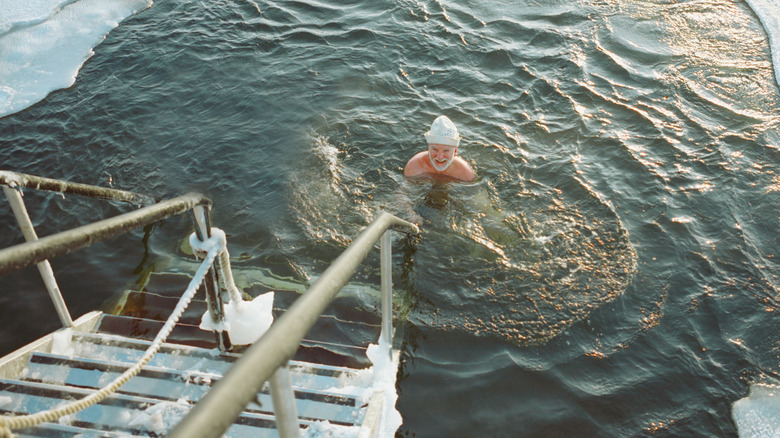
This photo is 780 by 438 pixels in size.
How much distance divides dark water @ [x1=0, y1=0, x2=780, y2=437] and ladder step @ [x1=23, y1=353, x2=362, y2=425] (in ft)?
4.55

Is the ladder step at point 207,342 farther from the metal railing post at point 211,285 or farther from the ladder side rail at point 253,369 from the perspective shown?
Result: the ladder side rail at point 253,369

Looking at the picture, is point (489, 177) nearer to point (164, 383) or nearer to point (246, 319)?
point (246, 319)

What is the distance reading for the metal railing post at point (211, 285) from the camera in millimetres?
2643

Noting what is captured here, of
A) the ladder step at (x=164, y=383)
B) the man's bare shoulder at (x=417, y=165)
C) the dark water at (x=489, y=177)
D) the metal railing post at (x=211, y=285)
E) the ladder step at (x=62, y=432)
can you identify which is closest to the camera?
the ladder step at (x=62, y=432)

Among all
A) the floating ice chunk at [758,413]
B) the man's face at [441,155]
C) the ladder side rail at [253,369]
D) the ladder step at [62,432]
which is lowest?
the floating ice chunk at [758,413]

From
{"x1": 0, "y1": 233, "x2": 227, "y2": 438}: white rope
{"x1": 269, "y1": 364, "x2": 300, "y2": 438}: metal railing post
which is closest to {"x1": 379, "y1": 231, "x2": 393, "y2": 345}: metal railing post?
{"x1": 0, "y1": 233, "x2": 227, "y2": 438}: white rope

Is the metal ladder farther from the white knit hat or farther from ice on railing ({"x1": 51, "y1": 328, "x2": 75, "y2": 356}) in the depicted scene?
the white knit hat

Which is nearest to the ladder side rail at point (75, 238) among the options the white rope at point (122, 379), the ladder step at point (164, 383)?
the white rope at point (122, 379)

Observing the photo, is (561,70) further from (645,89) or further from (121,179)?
(121,179)

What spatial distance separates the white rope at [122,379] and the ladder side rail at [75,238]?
1.09ft

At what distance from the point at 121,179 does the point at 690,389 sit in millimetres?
6594

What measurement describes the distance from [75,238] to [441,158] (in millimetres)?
4965

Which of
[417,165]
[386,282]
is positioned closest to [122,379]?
[386,282]

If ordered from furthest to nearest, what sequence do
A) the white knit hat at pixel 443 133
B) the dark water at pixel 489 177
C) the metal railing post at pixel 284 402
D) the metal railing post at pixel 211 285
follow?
the white knit hat at pixel 443 133 → the dark water at pixel 489 177 → the metal railing post at pixel 211 285 → the metal railing post at pixel 284 402
